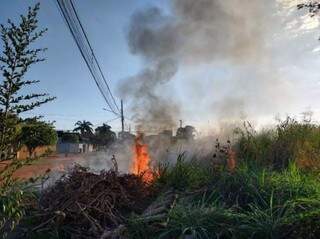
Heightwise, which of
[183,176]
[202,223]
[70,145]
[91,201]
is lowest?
[202,223]

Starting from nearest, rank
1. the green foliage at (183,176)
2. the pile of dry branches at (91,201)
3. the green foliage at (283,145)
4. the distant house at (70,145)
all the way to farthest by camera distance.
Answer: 1. the pile of dry branches at (91,201)
2. the green foliage at (183,176)
3. the green foliage at (283,145)
4. the distant house at (70,145)

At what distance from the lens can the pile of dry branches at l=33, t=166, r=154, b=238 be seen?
5.89m

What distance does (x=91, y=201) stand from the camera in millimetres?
6316

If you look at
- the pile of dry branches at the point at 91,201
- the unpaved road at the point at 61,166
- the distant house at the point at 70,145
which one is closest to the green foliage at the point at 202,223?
the pile of dry branches at the point at 91,201


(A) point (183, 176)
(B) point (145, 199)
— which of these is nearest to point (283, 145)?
(A) point (183, 176)

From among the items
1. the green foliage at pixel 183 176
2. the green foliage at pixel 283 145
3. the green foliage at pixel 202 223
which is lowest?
the green foliage at pixel 202 223

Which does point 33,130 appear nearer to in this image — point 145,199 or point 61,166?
point 145,199

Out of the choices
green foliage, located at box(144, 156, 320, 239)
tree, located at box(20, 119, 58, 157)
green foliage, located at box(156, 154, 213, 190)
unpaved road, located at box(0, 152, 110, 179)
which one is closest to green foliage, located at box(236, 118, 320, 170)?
green foliage, located at box(156, 154, 213, 190)

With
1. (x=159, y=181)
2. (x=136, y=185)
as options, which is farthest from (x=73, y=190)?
(x=159, y=181)

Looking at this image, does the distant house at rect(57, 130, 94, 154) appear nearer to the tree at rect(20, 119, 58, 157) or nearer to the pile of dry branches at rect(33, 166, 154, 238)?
the pile of dry branches at rect(33, 166, 154, 238)

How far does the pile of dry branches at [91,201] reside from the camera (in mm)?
5895

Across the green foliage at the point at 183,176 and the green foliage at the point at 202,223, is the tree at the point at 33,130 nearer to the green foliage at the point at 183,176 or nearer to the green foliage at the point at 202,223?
the green foliage at the point at 202,223

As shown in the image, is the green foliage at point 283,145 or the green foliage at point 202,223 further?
the green foliage at point 283,145

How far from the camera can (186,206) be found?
569cm
